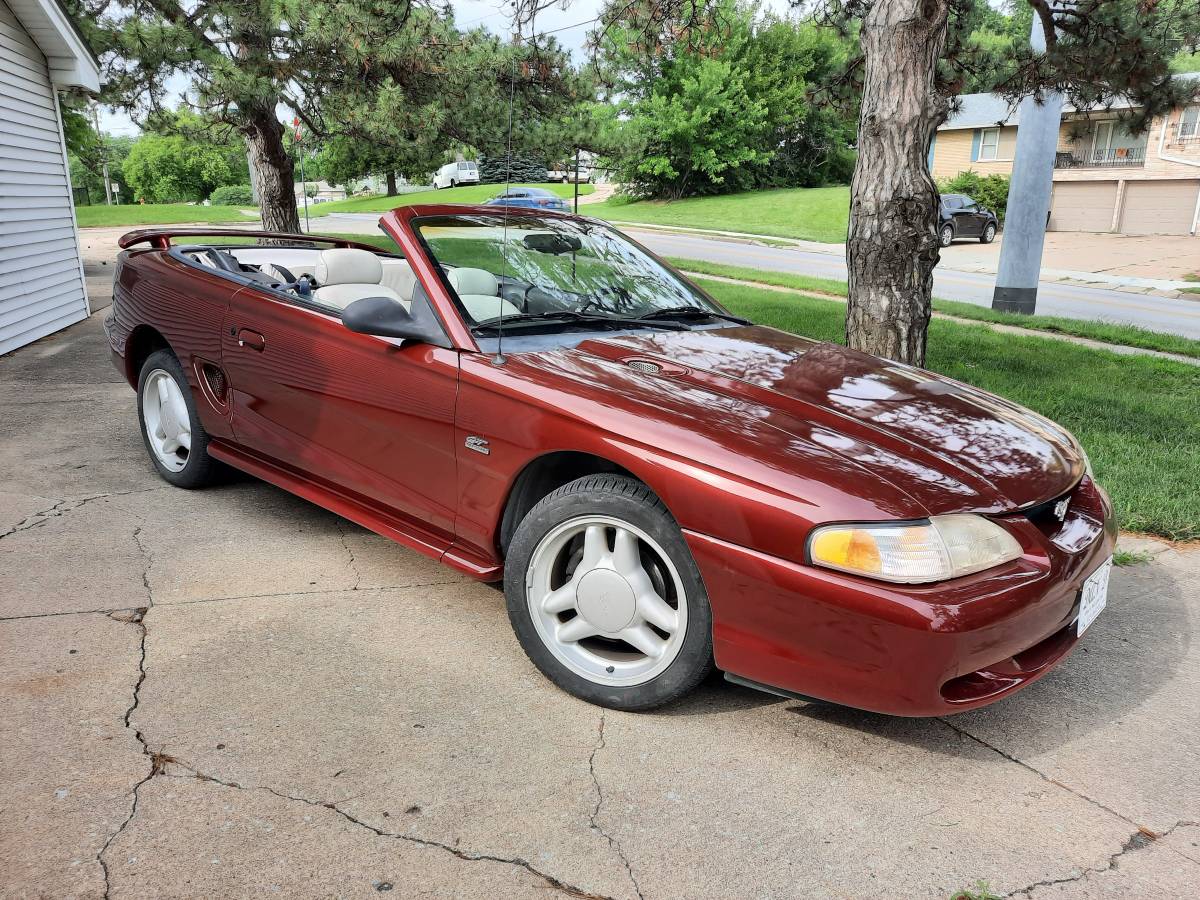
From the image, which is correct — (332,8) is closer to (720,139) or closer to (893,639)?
(893,639)

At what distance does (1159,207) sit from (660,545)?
37709 mm

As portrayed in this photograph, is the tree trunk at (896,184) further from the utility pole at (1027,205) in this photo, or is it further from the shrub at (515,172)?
the utility pole at (1027,205)

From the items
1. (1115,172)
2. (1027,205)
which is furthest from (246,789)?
(1115,172)

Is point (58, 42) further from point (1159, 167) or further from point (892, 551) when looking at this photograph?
point (1159, 167)

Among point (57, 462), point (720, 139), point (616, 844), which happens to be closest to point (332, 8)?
point (57, 462)

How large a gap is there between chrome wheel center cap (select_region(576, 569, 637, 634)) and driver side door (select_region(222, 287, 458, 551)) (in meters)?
0.63

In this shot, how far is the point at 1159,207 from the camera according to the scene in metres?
33.2

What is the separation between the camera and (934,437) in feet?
9.36

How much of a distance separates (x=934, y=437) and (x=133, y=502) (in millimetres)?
3657

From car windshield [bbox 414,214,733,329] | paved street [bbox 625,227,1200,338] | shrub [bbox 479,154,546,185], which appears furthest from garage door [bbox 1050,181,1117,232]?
car windshield [bbox 414,214,733,329]

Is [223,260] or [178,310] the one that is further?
[223,260]

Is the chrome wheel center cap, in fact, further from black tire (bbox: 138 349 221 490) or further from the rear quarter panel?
black tire (bbox: 138 349 221 490)

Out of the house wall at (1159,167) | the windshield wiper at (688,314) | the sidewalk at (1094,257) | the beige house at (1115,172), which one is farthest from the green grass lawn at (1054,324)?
the house wall at (1159,167)

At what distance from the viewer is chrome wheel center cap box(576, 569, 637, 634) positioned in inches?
106
